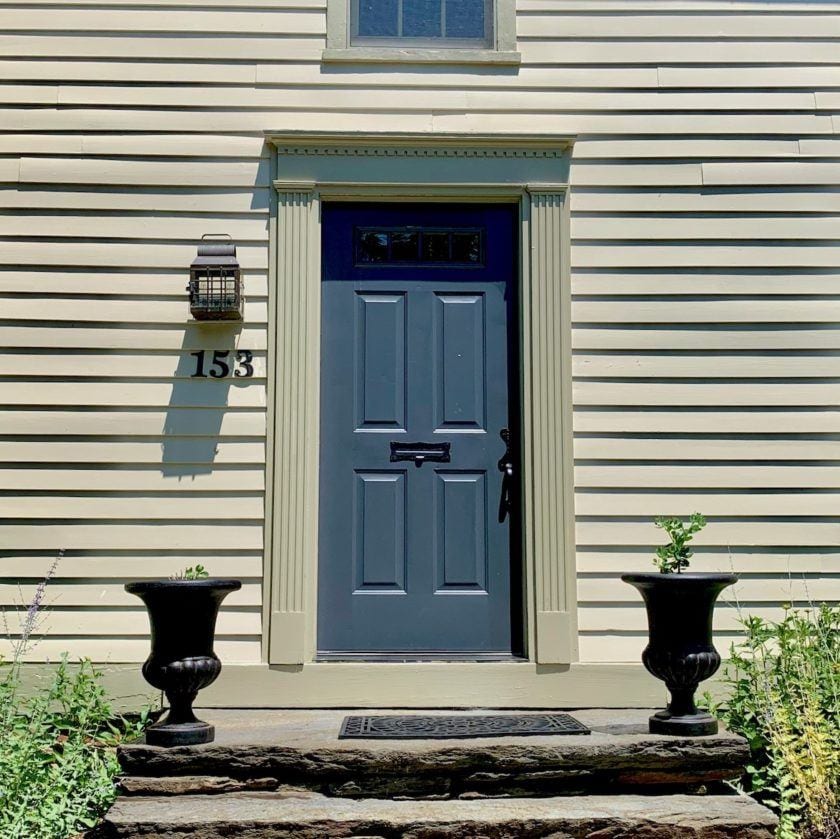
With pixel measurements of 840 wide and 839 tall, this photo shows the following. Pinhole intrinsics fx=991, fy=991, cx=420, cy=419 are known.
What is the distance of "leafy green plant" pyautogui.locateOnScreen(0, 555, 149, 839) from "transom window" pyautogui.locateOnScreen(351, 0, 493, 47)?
2943mm

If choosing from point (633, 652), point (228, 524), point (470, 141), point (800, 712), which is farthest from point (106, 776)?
point (470, 141)

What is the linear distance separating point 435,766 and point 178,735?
905 millimetres

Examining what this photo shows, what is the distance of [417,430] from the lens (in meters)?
4.54

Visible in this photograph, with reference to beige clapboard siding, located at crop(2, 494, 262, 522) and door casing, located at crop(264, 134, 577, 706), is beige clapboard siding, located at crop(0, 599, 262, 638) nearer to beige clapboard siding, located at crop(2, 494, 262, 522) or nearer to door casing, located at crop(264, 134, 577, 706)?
door casing, located at crop(264, 134, 577, 706)

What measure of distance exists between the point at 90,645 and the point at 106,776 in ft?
2.94

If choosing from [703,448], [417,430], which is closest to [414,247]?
[417,430]

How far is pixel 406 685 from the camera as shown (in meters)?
4.25

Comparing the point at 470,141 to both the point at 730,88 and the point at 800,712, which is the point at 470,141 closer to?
the point at 730,88

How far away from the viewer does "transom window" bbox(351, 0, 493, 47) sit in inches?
189

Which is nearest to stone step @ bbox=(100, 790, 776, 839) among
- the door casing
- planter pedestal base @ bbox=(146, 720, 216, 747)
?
planter pedestal base @ bbox=(146, 720, 216, 747)

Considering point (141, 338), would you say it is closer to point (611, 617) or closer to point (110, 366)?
point (110, 366)

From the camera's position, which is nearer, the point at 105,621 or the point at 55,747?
the point at 55,747

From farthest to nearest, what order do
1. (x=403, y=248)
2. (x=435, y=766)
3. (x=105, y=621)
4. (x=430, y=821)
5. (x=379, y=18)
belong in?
(x=379, y=18)
(x=403, y=248)
(x=105, y=621)
(x=435, y=766)
(x=430, y=821)

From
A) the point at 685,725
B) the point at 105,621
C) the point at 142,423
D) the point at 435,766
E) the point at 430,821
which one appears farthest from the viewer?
the point at 142,423
